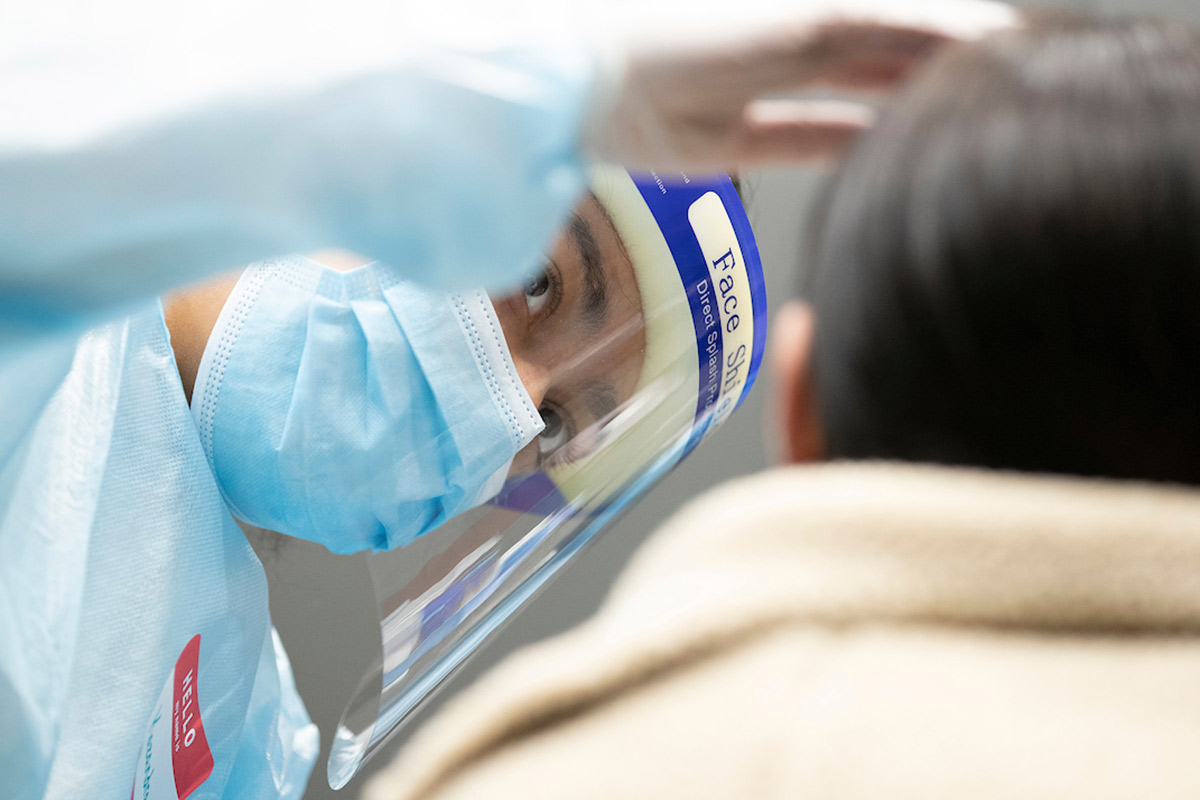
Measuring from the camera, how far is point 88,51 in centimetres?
39

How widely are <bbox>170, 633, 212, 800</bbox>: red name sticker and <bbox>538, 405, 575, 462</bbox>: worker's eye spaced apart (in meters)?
0.31

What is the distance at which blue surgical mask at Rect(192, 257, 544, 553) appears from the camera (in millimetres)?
698

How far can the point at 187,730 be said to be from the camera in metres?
0.70

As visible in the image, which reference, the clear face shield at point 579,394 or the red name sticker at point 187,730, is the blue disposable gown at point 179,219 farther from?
the clear face shield at point 579,394

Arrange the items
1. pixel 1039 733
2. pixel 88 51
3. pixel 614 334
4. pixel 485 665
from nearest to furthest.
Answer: pixel 1039 733, pixel 88 51, pixel 614 334, pixel 485 665

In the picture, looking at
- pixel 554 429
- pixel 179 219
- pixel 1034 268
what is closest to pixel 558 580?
pixel 554 429

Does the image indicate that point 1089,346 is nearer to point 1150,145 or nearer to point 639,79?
point 1150,145

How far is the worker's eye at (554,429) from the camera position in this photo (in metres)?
0.73

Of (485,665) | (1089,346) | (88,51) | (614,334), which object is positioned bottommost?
(485,665)

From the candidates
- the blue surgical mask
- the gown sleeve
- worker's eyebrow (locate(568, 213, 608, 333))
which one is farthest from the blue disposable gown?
worker's eyebrow (locate(568, 213, 608, 333))

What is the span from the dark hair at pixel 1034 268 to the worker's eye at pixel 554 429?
1.40ft

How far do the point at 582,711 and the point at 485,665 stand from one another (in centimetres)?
108

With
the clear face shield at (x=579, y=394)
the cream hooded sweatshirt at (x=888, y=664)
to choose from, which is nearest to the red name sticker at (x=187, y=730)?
the clear face shield at (x=579, y=394)

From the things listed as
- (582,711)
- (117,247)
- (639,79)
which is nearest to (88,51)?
(117,247)
